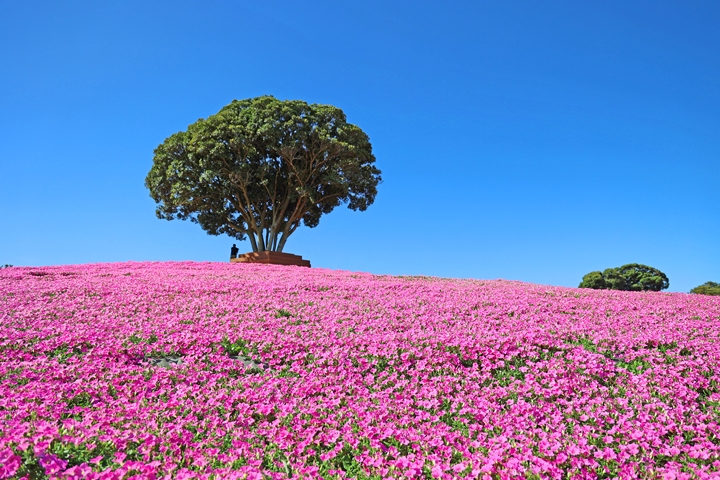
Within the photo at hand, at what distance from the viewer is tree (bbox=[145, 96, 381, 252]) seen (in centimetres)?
3656

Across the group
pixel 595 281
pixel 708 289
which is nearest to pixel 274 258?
pixel 595 281

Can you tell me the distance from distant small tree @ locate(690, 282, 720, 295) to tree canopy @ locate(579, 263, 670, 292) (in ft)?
6.01

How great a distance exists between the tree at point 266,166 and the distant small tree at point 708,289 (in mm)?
24438

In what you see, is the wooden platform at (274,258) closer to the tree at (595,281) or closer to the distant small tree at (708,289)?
the tree at (595,281)

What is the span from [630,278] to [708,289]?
516 cm

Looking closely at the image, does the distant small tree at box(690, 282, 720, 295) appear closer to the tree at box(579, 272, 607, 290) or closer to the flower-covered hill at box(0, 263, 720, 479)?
the tree at box(579, 272, 607, 290)

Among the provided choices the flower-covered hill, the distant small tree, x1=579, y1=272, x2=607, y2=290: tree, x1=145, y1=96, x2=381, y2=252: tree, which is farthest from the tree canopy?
the flower-covered hill

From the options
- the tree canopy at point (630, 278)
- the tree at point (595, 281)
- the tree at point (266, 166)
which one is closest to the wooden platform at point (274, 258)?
the tree at point (266, 166)

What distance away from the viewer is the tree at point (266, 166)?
36562mm

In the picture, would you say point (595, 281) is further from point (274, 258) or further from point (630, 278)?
point (274, 258)

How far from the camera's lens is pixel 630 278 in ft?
121

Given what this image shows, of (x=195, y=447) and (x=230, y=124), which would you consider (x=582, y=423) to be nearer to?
(x=195, y=447)

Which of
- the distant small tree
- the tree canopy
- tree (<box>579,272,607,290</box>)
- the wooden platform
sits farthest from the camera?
tree (<box>579,272,607,290</box>)

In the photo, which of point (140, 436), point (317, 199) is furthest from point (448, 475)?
point (317, 199)
